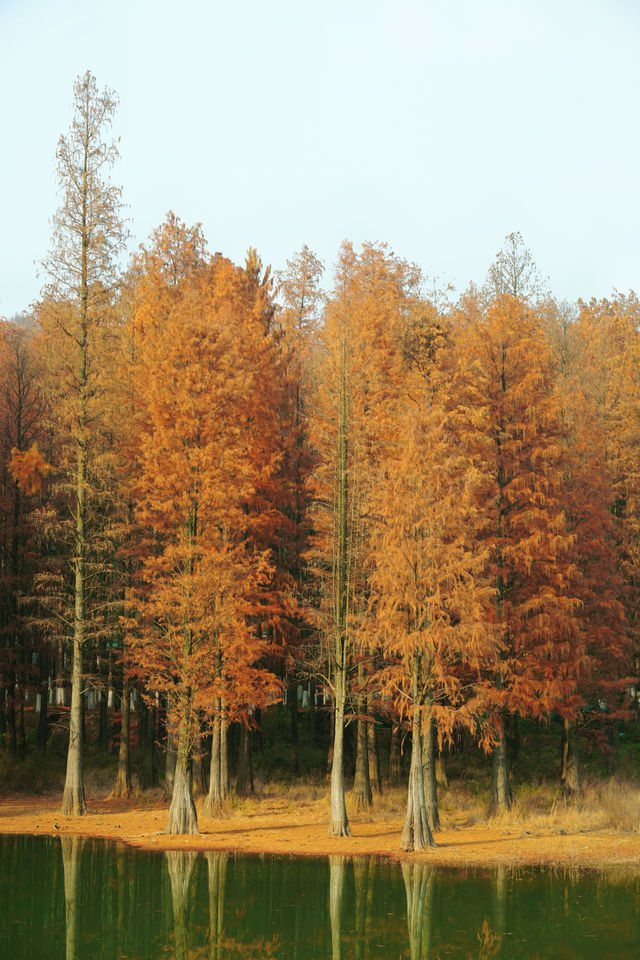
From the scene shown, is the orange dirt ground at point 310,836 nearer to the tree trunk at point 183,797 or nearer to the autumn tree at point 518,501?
the tree trunk at point 183,797

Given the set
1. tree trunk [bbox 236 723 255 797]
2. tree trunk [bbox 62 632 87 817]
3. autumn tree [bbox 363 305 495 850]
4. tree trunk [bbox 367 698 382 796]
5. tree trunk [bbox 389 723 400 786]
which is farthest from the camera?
tree trunk [bbox 389 723 400 786]

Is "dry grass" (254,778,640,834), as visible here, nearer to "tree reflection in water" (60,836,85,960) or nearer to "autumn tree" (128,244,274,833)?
"autumn tree" (128,244,274,833)

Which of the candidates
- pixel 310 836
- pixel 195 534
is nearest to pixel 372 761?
pixel 310 836

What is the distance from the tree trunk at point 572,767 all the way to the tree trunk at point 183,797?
13.4 metres

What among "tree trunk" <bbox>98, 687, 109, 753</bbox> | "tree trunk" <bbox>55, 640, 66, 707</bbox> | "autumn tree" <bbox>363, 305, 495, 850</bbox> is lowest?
"tree trunk" <bbox>98, 687, 109, 753</bbox>

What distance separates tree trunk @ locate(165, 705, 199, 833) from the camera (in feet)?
86.1

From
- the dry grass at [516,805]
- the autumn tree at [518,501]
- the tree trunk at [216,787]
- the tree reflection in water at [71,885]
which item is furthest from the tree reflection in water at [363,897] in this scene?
the tree trunk at [216,787]

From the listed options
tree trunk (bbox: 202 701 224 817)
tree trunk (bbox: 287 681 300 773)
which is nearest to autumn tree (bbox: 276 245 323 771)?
tree trunk (bbox: 287 681 300 773)

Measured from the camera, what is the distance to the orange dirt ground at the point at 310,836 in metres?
22.4

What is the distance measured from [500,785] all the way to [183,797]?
10.1m

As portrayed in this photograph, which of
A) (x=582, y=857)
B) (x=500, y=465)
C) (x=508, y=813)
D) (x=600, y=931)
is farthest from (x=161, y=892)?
(x=500, y=465)

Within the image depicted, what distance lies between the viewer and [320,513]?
31.3 meters

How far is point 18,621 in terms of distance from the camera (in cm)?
3794

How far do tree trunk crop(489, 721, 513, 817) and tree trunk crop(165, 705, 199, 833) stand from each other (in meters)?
9.47
